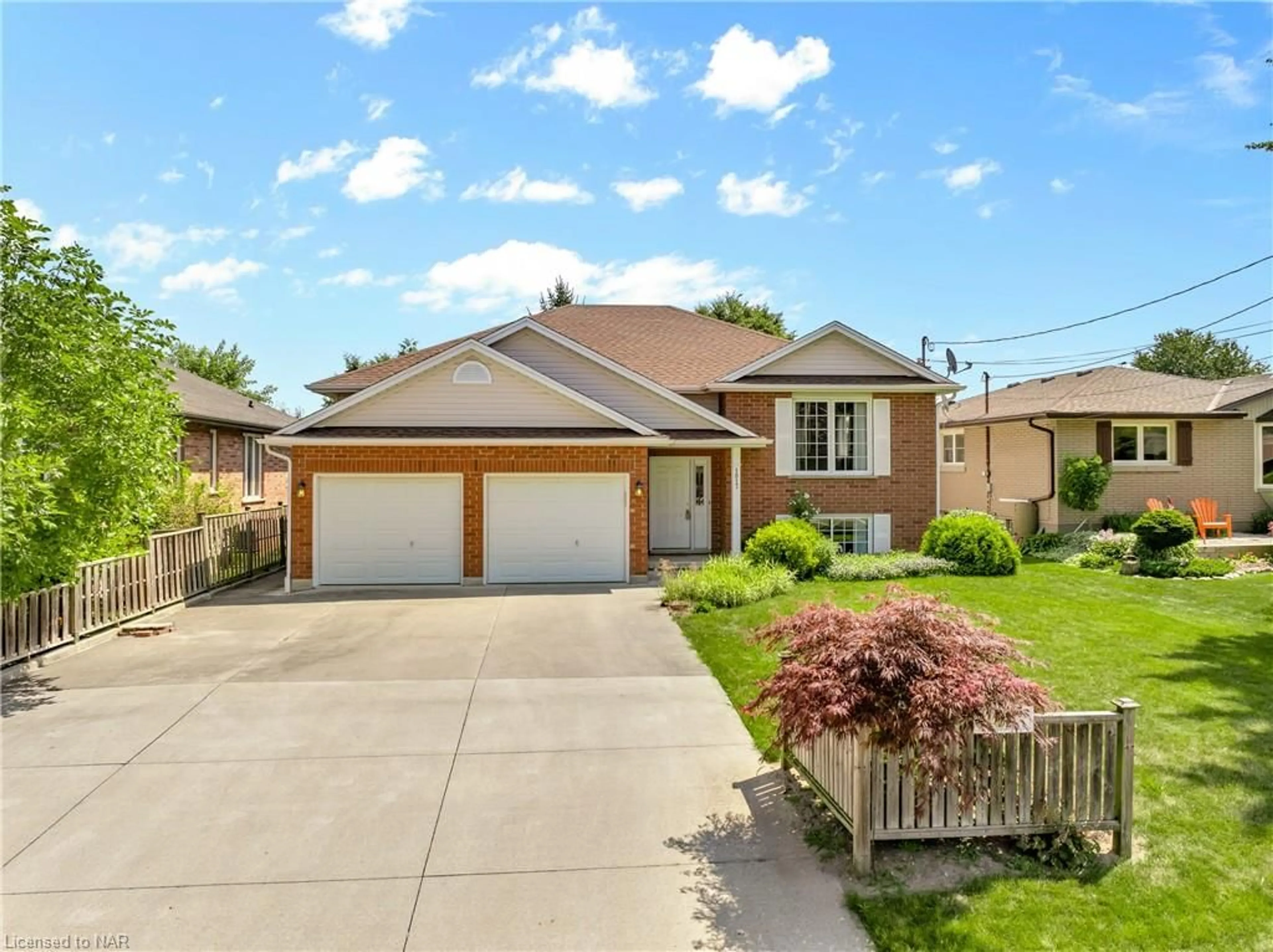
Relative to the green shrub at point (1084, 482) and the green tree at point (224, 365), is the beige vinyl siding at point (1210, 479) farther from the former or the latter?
the green tree at point (224, 365)

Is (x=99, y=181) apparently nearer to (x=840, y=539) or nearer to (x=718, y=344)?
(x=718, y=344)

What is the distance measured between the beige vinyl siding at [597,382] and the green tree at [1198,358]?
53.7 m

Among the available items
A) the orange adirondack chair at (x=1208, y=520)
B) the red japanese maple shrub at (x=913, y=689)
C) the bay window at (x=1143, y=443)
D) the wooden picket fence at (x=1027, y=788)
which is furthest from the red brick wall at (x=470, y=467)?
the orange adirondack chair at (x=1208, y=520)

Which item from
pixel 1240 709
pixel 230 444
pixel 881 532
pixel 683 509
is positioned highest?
pixel 230 444

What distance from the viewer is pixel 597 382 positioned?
52.0 feet

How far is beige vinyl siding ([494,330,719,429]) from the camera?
1558cm

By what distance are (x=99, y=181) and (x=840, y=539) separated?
15.7 metres

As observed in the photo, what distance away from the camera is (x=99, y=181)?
10.9 m

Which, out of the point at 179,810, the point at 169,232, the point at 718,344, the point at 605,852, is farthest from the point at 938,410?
the point at 169,232

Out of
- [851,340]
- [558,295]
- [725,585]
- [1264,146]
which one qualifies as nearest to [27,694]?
[725,585]

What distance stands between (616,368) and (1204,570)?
1269 cm

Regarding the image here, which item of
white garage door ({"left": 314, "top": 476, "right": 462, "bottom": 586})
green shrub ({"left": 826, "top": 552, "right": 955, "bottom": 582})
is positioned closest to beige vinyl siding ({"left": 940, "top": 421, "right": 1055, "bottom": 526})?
green shrub ({"left": 826, "top": 552, "right": 955, "bottom": 582})

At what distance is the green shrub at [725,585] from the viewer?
11.5 metres

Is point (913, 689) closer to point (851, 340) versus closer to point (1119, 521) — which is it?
point (851, 340)
